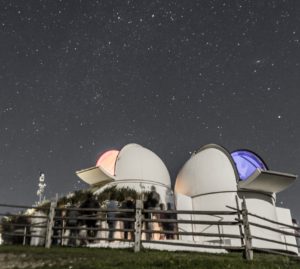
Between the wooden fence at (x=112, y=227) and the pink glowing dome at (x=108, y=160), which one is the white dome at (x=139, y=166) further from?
the wooden fence at (x=112, y=227)

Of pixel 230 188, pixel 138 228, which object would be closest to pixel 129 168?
pixel 230 188

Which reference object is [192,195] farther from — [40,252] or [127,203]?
[40,252]

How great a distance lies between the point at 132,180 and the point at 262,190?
8.59 metres

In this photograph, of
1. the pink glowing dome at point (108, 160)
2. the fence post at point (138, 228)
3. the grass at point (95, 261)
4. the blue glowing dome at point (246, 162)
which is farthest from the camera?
the pink glowing dome at point (108, 160)

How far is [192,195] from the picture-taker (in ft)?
76.5

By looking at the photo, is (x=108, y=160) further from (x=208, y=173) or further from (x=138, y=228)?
(x=138, y=228)

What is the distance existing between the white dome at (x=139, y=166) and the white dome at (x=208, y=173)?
166 centimetres

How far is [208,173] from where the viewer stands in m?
23.1

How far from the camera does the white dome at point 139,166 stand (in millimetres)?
23203

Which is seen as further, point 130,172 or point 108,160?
point 108,160

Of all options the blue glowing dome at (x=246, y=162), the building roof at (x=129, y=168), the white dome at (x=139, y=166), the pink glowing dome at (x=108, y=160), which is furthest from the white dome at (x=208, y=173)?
the pink glowing dome at (x=108, y=160)

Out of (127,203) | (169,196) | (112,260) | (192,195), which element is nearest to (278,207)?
(192,195)

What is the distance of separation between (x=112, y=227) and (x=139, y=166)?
8.18m

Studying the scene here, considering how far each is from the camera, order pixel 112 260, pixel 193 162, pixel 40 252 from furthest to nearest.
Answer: pixel 193 162, pixel 40 252, pixel 112 260
